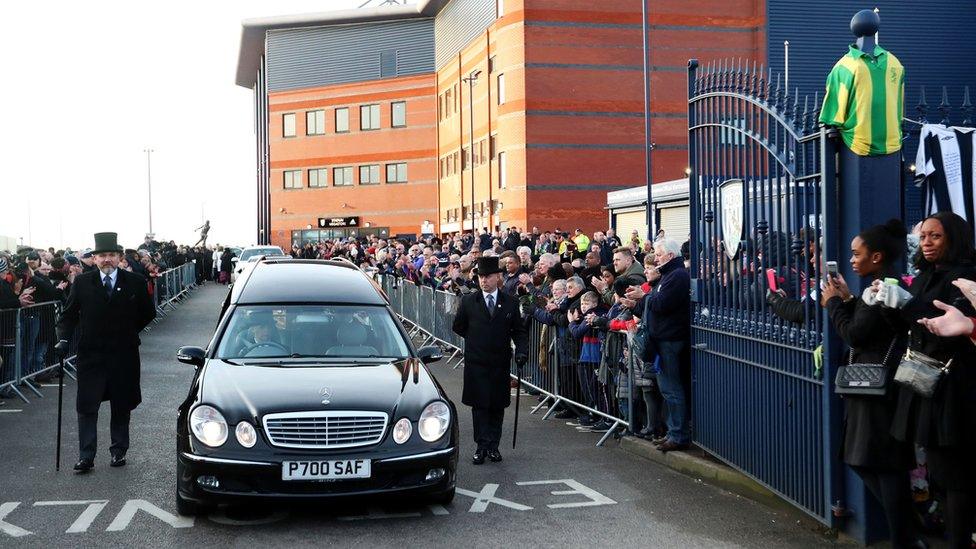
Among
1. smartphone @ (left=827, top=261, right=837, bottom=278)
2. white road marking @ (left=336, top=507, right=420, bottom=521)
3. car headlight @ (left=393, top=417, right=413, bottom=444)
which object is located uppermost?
smartphone @ (left=827, top=261, right=837, bottom=278)

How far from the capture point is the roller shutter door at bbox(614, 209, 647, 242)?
31109mm

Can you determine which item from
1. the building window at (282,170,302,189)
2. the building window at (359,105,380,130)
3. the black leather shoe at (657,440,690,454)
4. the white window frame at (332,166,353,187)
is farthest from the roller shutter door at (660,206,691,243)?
the building window at (282,170,302,189)

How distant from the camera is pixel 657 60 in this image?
4562cm

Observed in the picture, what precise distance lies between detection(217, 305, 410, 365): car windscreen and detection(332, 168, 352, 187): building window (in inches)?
2322

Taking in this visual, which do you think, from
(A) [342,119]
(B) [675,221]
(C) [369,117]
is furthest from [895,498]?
(A) [342,119]

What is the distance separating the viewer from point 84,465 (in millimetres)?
8938

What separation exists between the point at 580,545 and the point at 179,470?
279 centimetres

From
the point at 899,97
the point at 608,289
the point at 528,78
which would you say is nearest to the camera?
the point at 899,97

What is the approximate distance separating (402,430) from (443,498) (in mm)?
729

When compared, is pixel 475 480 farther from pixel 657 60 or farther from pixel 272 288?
pixel 657 60

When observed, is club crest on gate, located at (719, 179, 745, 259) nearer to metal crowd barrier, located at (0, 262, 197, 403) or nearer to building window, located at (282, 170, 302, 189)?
metal crowd barrier, located at (0, 262, 197, 403)

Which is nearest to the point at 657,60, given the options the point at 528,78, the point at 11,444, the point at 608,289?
the point at 528,78

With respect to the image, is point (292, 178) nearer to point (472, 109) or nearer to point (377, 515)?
point (472, 109)

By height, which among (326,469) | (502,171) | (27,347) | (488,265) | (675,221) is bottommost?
(326,469)
